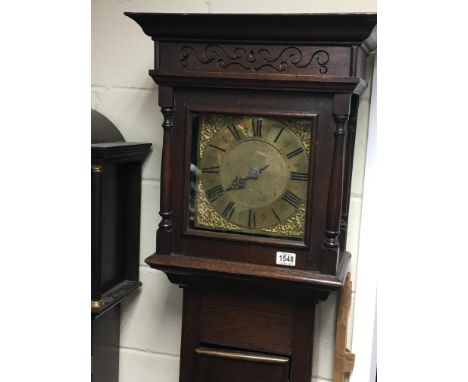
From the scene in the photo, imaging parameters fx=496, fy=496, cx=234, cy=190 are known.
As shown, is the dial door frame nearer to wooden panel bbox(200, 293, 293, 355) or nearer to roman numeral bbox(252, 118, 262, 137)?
roman numeral bbox(252, 118, 262, 137)

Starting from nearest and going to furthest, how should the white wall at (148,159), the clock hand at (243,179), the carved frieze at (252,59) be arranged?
1. the carved frieze at (252,59)
2. the clock hand at (243,179)
3. the white wall at (148,159)

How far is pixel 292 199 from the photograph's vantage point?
3.78 ft

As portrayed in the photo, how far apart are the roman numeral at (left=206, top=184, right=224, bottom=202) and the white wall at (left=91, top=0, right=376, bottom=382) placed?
295mm

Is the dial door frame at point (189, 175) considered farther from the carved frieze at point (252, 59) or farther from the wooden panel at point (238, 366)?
the wooden panel at point (238, 366)

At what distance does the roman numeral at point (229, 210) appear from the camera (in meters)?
1.20

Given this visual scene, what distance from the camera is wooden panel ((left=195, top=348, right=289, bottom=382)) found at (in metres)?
1.23

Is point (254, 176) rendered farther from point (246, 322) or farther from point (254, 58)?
point (246, 322)

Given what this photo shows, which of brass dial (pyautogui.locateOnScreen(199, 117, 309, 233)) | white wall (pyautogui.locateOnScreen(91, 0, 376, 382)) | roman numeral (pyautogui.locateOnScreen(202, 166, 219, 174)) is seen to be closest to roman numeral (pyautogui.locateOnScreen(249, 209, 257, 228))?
brass dial (pyautogui.locateOnScreen(199, 117, 309, 233))

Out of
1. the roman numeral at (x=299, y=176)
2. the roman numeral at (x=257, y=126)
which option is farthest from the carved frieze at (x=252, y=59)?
the roman numeral at (x=299, y=176)

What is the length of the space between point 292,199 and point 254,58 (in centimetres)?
33

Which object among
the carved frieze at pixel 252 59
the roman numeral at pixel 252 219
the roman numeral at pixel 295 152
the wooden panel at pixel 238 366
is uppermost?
the carved frieze at pixel 252 59
